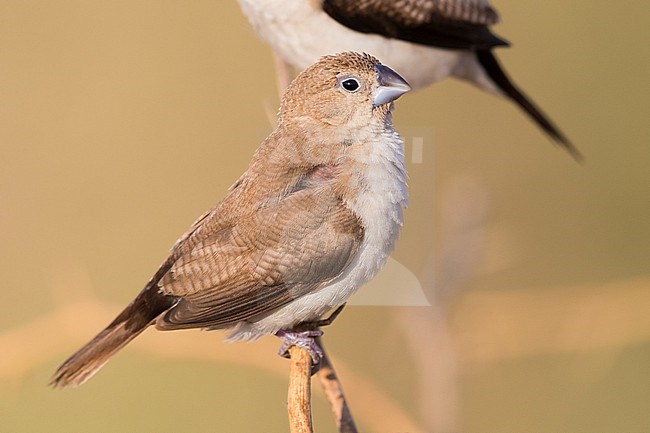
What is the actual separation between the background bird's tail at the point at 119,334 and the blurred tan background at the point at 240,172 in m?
1.40

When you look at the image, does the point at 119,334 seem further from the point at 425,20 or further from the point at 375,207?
the point at 425,20

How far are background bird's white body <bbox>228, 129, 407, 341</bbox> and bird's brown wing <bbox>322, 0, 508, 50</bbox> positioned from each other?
0.95 meters

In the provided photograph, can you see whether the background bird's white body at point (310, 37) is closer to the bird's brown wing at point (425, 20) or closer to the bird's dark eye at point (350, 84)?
the bird's brown wing at point (425, 20)

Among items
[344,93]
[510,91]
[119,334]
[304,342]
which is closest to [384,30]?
[510,91]

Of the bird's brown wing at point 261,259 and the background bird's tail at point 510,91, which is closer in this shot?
the bird's brown wing at point 261,259

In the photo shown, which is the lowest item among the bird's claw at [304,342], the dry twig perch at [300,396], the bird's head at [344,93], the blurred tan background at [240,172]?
the blurred tan background at [240,172]

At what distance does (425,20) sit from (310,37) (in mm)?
299

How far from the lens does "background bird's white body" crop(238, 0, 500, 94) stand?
2.48 m

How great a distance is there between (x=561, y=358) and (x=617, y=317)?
149 cm

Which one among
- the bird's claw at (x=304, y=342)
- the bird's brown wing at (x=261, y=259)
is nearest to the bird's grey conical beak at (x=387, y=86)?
the bird's brown wing at (x=261, y=259)

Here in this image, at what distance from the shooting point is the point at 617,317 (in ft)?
7.93

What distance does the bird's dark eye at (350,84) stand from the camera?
1640mm

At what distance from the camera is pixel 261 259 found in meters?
1.67

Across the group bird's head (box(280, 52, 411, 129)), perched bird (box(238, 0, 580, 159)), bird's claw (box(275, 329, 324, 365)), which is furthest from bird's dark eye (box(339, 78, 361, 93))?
perched bird (box(238, 0, 580, 159))
